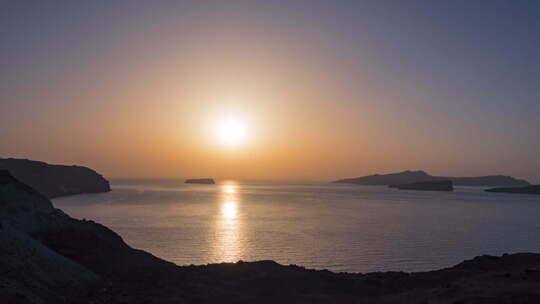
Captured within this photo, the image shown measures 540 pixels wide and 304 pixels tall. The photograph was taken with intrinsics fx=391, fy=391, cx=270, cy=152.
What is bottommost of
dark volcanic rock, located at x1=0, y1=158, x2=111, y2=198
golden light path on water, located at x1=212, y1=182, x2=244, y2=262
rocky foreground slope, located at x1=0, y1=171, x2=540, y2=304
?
golden light path on water, located at x1=212, y1=182, x2=244, y2=262

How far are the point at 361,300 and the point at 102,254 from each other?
706 inches

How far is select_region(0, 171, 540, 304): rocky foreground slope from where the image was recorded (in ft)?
62.0

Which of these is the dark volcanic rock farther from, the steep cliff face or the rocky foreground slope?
the steep cliff face

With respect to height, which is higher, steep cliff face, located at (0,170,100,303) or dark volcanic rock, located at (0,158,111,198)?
dark volcanic rock, located at (0,158,111,198)

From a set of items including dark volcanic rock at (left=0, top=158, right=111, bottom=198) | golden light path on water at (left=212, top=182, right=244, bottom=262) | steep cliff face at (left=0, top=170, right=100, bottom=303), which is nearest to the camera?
steep cliff face at (left=0, top=170, right=100, bottom=303)

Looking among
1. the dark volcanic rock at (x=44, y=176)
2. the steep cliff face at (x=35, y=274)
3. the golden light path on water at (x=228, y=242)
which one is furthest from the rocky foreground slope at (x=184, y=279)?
the dark volcanic rock at (x=44, y=176)

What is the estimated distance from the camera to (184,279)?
2342cm

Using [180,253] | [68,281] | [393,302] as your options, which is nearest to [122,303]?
[68,281]

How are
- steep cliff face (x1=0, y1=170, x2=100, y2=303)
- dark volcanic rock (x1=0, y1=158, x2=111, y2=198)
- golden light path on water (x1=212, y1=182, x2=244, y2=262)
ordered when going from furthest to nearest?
dark volcanic rock (x1=0, y1=158, x2=111, y2=198) < golden light path on water (x1=212, y1=182, x2=244, y2=262) < steep cliff face (x1=0, y1=170, x2=100, y2=303)

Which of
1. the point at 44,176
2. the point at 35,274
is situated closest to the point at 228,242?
the point at 35,274

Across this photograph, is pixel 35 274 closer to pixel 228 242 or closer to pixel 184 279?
pixel 184 279

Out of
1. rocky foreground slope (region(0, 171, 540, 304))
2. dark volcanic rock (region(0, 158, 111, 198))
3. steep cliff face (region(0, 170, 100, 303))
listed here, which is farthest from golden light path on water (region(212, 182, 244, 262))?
dark volcanic rock (region(0, 158, 111, 198))

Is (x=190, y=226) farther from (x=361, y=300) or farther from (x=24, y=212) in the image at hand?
(x=361, y=300)

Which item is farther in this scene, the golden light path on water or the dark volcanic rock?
the dark volcanic rock
